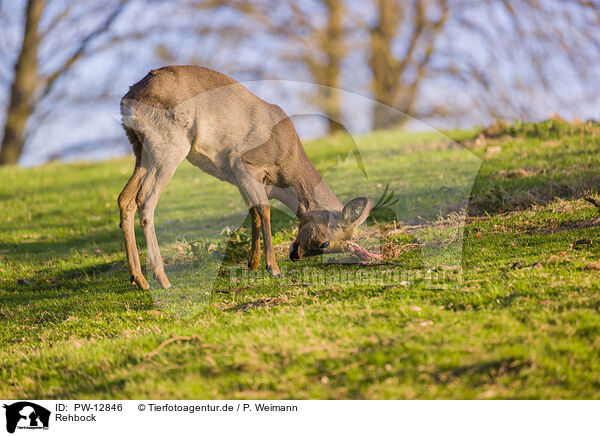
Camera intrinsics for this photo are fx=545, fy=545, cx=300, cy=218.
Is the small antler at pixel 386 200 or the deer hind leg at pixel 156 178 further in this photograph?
the small antler at pixel 386 200

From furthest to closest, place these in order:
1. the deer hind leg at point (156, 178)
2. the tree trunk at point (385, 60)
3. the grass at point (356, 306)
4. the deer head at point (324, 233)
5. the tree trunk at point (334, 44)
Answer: the tree trunk at point (385, 60)
the tree trunk at point (334, 44)
the deer head at point (324, 233)
the deer hind leg at point (156, 178)
the grass at point (356, 306)

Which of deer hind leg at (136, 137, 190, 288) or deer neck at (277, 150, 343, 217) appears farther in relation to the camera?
deer neck at (277, 150, 343, 217)

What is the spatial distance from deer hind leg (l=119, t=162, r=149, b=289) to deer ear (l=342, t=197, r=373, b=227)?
2.12 metres

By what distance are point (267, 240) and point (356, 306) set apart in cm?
169

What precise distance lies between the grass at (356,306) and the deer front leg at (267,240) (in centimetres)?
18

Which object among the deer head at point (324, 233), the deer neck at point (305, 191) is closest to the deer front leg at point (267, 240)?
the deer head at point (324, 233)

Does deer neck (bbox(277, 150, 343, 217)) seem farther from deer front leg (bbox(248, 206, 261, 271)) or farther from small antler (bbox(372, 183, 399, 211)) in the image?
small antler (bbox(372, 183, 399, 211))

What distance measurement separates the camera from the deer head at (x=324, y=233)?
225 inches

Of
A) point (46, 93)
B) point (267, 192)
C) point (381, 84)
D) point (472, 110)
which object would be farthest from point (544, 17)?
point (46, 93)

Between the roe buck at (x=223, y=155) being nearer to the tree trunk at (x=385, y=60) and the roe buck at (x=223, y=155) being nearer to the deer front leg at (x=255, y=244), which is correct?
the deer front leg at (x=255, y=244)

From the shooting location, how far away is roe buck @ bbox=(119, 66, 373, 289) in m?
5.36

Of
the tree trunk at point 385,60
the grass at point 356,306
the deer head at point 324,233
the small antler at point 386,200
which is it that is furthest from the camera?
the tree trunk at point 385,60

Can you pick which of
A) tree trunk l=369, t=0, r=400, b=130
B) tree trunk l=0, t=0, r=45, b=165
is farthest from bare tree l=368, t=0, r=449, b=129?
tree trunk l=0, t=0, r=45, b=165

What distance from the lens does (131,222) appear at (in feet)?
18.3
